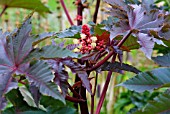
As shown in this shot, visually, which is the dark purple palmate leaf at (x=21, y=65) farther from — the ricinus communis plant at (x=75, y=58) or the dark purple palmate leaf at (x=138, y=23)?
the dark purple palmate leaf at (x=138, y=23)

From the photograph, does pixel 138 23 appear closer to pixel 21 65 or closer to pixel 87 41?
pixel 87 41

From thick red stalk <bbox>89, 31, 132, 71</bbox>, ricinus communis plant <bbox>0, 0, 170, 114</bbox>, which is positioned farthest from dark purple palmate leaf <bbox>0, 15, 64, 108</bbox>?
thick red stalk <bbox>89, 31, 132, 71</bbox>

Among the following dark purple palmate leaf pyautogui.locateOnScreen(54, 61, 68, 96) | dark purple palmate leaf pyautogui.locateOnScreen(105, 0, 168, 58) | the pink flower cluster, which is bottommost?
dark purple palmate leaf pyautogui.locateOnScreen(54, 61, 68, 96)

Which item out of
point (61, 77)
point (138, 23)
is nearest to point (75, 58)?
point (61, 77)

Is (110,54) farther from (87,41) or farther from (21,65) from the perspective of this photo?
(21,65)

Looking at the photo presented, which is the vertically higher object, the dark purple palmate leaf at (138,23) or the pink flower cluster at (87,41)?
the dark purple palmate leaf at (138,23)

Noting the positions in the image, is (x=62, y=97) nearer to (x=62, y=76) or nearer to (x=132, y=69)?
(x=62, y=76)

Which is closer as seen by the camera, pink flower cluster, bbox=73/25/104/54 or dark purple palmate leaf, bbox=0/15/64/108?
dark purple palmate leaf, bbox=0/15/64/108

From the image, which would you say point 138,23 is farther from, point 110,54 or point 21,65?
point 21,65

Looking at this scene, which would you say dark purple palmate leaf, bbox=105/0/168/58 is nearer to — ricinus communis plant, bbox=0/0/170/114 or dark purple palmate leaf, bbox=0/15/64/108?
ricinus communis plant, bbox=0/0/170/114

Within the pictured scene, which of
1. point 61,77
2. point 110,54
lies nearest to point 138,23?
point 110,54

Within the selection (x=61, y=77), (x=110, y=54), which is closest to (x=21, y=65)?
(x=61, y=77)

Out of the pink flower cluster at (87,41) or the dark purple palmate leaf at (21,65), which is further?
the pink flower cluster at (87,41)

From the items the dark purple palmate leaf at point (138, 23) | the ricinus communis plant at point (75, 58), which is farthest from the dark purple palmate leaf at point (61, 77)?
the dark purple palmate leaf at point (138, 23)
